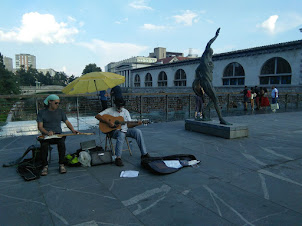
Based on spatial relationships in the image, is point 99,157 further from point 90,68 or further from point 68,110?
point 90,68

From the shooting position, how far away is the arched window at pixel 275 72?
24.5m

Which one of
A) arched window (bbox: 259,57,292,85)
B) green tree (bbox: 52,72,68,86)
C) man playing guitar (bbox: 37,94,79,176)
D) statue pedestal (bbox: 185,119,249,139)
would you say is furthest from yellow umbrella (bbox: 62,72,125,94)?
green tree (bbox: 52,72,68,86)

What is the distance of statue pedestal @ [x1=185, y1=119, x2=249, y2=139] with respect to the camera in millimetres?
6832

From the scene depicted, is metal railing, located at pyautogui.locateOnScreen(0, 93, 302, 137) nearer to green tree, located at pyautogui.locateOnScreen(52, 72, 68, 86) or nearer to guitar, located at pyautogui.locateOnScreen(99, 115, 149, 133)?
guitar, located at pyautogui.locateOnScreen(99, 115, 149, 133)

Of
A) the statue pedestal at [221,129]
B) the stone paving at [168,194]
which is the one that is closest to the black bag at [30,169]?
the stone paving at [168,194]

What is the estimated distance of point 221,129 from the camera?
7.05 m

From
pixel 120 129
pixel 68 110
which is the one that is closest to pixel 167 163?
pixel 120 129

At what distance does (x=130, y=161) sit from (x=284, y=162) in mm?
3213

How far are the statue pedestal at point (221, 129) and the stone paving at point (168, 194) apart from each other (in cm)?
148

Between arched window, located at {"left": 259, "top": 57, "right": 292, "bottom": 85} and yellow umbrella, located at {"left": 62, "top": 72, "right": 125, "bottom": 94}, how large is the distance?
80.3 feet

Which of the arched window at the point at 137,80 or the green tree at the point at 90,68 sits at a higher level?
the green tree at the point at 90,68

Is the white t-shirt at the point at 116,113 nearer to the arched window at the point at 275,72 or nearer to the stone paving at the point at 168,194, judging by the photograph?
the stone paving at the point at 168,194

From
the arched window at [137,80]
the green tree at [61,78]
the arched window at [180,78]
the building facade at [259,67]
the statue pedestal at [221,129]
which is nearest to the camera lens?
the statue pedestal at [221,129]

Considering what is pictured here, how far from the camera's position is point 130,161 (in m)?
4.86
